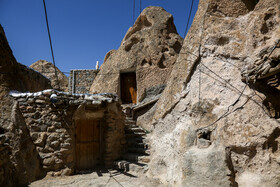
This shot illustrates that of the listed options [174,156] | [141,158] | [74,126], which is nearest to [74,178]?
[74,126]

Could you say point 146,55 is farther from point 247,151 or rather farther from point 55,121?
point 247,151

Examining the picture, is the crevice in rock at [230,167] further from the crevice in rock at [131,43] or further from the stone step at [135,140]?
the crevice in rock at [131,43]

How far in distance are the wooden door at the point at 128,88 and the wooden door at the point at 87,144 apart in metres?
5.00

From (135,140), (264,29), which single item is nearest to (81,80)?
(135,140)

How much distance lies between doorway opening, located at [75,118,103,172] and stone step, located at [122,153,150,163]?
867 mm

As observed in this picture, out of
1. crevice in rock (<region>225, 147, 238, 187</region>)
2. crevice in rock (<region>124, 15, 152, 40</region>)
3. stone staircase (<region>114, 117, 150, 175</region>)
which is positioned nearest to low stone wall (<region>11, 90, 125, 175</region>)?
stone staircase (<region>114, 117, 150, 175</region>)

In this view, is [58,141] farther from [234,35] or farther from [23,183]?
[234,35]

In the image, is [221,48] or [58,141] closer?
[221,48]

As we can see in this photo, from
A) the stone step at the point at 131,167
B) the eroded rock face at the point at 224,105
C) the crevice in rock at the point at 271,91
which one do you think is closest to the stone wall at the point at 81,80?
the stone step at the point at 131,167

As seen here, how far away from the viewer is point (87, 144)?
616 centimetres

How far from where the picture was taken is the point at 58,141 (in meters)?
5.29

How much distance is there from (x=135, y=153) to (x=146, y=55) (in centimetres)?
605

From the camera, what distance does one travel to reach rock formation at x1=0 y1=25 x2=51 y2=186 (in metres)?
3.83

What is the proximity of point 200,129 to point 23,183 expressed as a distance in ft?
13.4
